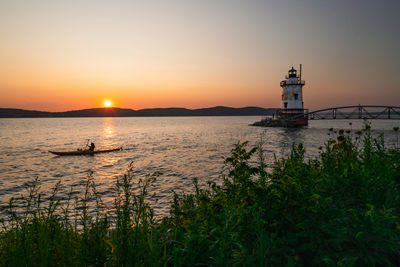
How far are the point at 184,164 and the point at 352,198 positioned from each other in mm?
23614

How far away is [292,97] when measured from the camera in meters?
76.9

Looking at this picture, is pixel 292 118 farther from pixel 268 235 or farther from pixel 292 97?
pixel 268 235

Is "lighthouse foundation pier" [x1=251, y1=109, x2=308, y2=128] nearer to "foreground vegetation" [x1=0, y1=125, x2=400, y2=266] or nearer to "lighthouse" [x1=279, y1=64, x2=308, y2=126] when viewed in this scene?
"lighthouse" [x1=279, y1=64, x2=308, y2=126]

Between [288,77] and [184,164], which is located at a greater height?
[288,77]

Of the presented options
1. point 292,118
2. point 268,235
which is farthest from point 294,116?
point 268,235

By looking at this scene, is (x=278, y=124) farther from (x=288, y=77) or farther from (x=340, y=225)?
(x=340, y=225)

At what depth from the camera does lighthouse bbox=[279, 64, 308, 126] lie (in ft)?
247

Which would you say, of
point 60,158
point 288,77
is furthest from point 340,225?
point 288,77

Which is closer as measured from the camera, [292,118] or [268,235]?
[268,235]

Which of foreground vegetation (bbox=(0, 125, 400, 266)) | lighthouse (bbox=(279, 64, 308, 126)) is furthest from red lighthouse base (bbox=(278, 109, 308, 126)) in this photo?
foreground vegetation (bbox=(0, 125, 400, 266))

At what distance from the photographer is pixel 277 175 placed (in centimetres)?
471

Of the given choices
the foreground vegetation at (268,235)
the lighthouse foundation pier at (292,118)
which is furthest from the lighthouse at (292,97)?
the foreground vegetation at (268,235)

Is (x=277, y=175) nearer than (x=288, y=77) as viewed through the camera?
Yes

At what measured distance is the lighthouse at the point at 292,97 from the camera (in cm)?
7538
